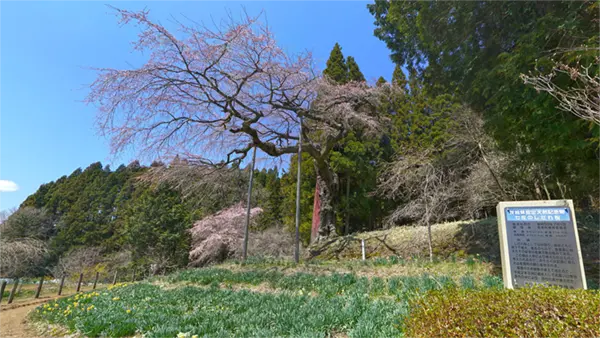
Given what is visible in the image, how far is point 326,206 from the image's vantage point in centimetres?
1252

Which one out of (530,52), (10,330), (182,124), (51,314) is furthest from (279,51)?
(10,330)

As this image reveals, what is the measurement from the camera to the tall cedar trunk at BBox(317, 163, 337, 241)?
12.4 meters

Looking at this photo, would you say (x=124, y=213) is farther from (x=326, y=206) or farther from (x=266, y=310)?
(x=266, y=310)

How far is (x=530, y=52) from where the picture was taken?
180 inches

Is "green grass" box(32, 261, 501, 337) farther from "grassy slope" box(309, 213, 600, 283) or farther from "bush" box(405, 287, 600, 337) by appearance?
"grassy slope" box(309, 213, 600, 283)

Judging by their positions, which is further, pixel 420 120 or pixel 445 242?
pixel 420 120

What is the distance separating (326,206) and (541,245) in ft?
29.7

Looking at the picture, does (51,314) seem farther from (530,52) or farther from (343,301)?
(530,52)

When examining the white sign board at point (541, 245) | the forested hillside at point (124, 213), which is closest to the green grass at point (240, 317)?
the white sign board at point (541, 245)

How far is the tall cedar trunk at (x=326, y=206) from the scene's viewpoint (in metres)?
12.4

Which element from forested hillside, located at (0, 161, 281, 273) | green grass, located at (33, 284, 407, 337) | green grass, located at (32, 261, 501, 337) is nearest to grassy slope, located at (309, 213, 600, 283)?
green grass, located at (32, 261, 501, 337)

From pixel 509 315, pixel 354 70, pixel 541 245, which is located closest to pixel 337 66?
pixel 354 70

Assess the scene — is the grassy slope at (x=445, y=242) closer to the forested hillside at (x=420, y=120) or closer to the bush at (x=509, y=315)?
the forested hillside at (x=420, y=120)

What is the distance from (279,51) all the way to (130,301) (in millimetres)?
6948
